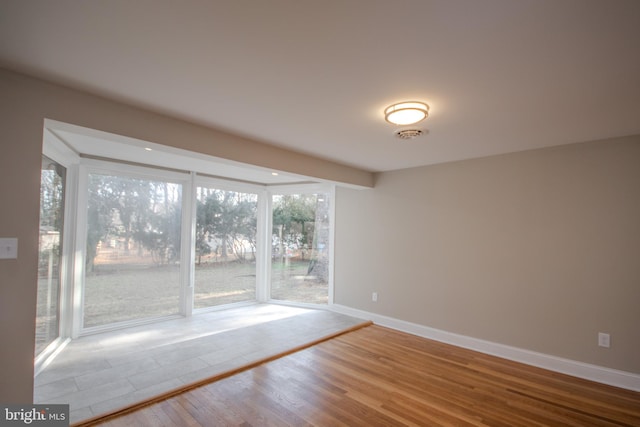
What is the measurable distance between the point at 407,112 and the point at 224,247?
4065mm

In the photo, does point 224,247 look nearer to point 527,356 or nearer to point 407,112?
point 407,112

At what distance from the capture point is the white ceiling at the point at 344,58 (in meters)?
1.34

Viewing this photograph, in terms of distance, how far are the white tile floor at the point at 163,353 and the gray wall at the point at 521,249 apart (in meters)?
1.32

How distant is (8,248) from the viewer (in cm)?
185

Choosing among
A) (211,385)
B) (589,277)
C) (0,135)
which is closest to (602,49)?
(589,277)

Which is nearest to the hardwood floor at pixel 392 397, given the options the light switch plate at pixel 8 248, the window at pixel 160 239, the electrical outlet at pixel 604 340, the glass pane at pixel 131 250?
the electrical outlet at pixel 604 340

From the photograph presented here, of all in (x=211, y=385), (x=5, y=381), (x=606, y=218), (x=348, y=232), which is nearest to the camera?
(x=5, y=381)

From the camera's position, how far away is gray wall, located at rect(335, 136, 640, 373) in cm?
290

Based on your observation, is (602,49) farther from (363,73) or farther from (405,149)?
(405,149)

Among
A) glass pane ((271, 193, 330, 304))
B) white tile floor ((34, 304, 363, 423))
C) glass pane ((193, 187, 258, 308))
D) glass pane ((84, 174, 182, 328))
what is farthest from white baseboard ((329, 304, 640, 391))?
glass pane ((84, 174, 182, 328))

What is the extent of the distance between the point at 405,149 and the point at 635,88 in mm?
1860

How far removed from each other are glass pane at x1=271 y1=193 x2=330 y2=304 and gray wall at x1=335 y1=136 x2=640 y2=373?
98 centimetres

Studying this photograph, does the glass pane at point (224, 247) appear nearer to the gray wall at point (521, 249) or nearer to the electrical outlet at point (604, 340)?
the gray wall at point (521, 249)

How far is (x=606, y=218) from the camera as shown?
2.97 metres
